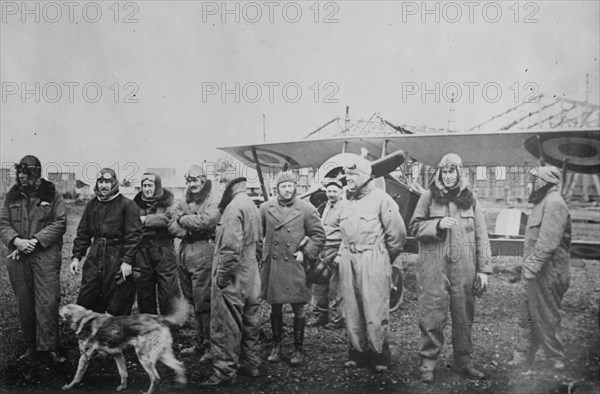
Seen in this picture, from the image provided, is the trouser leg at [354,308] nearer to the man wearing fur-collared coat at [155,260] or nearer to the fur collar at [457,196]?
the fur collar at [457,196]

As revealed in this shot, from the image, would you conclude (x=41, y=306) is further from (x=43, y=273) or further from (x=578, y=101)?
(x=578, y=101)

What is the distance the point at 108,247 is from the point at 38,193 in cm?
84

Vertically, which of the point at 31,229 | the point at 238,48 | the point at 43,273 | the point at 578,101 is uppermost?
the point at 238,48

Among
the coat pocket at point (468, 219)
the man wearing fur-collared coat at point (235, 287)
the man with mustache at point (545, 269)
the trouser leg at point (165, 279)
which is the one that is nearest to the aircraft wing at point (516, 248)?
the man with mustache at point (545, 269)

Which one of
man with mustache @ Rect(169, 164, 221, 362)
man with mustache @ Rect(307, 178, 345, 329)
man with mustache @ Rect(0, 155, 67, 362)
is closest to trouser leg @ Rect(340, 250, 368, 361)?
man with mustache @ Rect(307, 178, 345, 329)

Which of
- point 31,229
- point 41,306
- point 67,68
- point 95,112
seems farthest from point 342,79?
point 41,306

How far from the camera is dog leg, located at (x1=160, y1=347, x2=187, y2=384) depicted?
3.70m

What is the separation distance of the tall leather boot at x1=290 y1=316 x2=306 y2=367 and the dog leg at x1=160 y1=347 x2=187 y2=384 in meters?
0.90

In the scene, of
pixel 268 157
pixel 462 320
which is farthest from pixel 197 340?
pixel 462 320

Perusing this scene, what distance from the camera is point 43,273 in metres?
3.97

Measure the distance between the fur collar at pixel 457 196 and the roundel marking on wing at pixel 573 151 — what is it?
2.59 ft

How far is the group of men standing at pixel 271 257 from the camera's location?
11.6 feet

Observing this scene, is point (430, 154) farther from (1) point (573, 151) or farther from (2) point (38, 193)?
(2) point (38, 193)

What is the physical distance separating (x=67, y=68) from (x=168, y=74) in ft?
3.19
